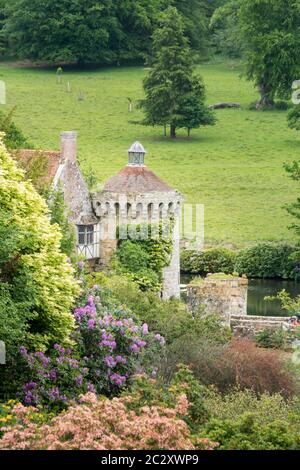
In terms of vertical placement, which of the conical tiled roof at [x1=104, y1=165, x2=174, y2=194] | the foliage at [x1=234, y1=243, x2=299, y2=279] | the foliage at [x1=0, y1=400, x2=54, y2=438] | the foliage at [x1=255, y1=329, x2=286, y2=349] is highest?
the foliage at [x1=0, y1=400, x2=54, y2=438]

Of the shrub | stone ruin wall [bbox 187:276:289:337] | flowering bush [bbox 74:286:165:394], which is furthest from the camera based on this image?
stone ruin wall [bbox 187:276:289:337]

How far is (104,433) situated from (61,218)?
21.9 m

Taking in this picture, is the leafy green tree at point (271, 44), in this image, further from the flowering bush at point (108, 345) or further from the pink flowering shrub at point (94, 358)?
the flowering bush at point (108, 345)

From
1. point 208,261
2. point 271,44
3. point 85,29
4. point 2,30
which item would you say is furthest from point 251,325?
point 2,30

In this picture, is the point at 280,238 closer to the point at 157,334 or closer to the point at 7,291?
the point at 157,334

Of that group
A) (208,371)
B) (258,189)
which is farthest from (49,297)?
(258,189)

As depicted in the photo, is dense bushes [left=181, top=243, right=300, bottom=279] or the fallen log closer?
dense bushes [left=181, top=243, right=300, bottom=279]

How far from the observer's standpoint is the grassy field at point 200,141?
89312mm

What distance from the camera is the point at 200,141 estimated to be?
10450cm

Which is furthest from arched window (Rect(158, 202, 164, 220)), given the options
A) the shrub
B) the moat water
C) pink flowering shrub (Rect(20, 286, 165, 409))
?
pink flowering shrub (Rect(20, 286, 165, 409))

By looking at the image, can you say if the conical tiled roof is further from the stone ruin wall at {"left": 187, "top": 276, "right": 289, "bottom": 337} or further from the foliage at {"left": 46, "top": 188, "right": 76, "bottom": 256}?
the foliage at {"left": 46, "top": 188, "right": 76, "bottom": 256}

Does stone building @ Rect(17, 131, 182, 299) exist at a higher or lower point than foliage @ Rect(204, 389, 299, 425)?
lower

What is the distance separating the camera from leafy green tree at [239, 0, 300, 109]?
111 meters
